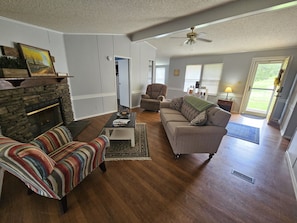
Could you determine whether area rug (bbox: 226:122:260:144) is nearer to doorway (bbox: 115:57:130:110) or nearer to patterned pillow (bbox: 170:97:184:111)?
patterned pillow (bbox: 170:97:184:111)

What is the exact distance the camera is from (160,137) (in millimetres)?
A: 2797

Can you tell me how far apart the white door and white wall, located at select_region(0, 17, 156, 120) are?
7.9 inches

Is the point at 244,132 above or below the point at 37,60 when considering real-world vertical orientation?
below

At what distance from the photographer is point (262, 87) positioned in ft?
14.4

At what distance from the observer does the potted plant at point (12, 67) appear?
172 centimetres

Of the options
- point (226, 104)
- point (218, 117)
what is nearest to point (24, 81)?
point (218, 117)

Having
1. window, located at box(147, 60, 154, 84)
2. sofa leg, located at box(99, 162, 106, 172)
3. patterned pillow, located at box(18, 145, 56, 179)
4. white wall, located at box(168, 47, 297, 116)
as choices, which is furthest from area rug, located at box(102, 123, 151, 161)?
white wall, located at box(168, 47, 297, 116)

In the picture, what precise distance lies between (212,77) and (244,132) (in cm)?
→ 316

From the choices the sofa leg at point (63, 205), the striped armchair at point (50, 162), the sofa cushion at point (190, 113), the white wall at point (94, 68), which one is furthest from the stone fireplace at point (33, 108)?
the sofa cushion at point (190, 113)

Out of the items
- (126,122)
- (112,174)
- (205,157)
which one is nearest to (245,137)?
(205,157)

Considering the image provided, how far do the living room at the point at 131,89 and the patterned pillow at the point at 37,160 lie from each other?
58 cm

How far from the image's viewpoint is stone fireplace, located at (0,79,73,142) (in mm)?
1803

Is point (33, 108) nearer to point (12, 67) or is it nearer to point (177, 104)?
point (12, 67)

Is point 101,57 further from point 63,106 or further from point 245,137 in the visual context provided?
point 245,137
